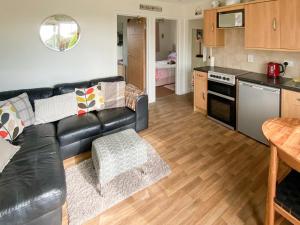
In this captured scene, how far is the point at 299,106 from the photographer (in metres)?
2.62

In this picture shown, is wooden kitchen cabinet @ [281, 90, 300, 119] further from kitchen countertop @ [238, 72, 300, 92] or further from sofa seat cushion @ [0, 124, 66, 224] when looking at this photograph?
sofa seat cushion @ [0, 124, 66, 224]

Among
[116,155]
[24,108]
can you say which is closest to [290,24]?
[116,155]

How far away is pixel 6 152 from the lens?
6.77 feet

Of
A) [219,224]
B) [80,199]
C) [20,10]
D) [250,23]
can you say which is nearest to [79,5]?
[20,10]

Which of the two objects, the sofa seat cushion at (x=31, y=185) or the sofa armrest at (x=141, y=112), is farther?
the sofa armrest at (x=141, y=112)

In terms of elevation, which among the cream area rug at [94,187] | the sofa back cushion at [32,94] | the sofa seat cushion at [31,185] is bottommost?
the cream area rug at [94,187]

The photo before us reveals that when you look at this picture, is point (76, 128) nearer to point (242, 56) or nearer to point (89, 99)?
point (89, 99)

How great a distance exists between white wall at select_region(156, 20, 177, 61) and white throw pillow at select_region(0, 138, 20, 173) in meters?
6.85

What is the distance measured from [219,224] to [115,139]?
1327 millimetres

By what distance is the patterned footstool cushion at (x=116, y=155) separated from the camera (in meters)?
2.11

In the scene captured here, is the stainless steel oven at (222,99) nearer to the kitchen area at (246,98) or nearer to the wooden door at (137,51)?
the kitchen area at (246,98)

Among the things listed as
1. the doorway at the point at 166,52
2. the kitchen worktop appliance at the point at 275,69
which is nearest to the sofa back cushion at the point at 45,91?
the kitchen worktop appliance at the point at 275,69

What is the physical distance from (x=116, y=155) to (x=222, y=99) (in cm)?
234

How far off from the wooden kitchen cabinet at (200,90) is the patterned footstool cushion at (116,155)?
2211 mm
